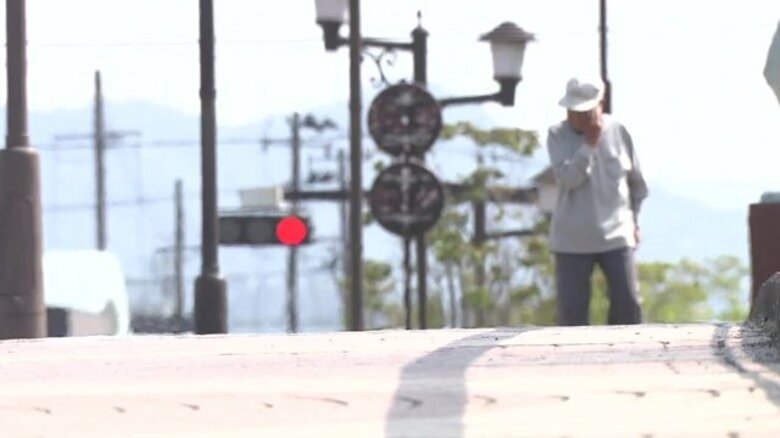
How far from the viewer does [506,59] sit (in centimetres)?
1941

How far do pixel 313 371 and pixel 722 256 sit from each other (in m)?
42.1

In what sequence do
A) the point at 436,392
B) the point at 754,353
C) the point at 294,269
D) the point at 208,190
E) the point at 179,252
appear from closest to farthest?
the point at 436,392 < the point at 754,353 < the point at 208,190 < the point at 294,269 < the point at 179,252

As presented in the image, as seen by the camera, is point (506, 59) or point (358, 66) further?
point (506, 59)

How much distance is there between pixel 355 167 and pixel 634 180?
28.1ft

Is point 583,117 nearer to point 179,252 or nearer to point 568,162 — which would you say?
point 568,162

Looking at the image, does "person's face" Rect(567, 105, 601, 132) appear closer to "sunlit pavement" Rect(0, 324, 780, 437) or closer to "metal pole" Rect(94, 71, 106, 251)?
"sunlit pavement" Rect(0, 324, 780, 437)

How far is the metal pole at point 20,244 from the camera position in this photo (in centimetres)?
968

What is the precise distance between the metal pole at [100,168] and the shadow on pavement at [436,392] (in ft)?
140

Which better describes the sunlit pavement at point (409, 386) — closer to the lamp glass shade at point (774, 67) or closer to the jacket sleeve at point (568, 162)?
the lamp glass shade at point (774, 67)

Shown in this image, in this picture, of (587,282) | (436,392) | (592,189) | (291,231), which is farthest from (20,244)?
(436,392)

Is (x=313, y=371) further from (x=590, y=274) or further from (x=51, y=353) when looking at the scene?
(x=590, y=274)

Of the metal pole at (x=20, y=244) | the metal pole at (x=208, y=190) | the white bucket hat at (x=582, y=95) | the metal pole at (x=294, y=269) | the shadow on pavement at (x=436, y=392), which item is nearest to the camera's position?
the shadow on pavement at (x=436, y=392)

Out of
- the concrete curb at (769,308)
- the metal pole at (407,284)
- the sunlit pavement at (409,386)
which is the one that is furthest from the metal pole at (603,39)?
the sunlit pavement at (409,386)

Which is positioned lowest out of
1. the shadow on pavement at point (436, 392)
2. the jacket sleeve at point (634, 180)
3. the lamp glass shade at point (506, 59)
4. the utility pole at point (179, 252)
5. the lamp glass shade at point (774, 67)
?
the utility pole at point (179, 252)
